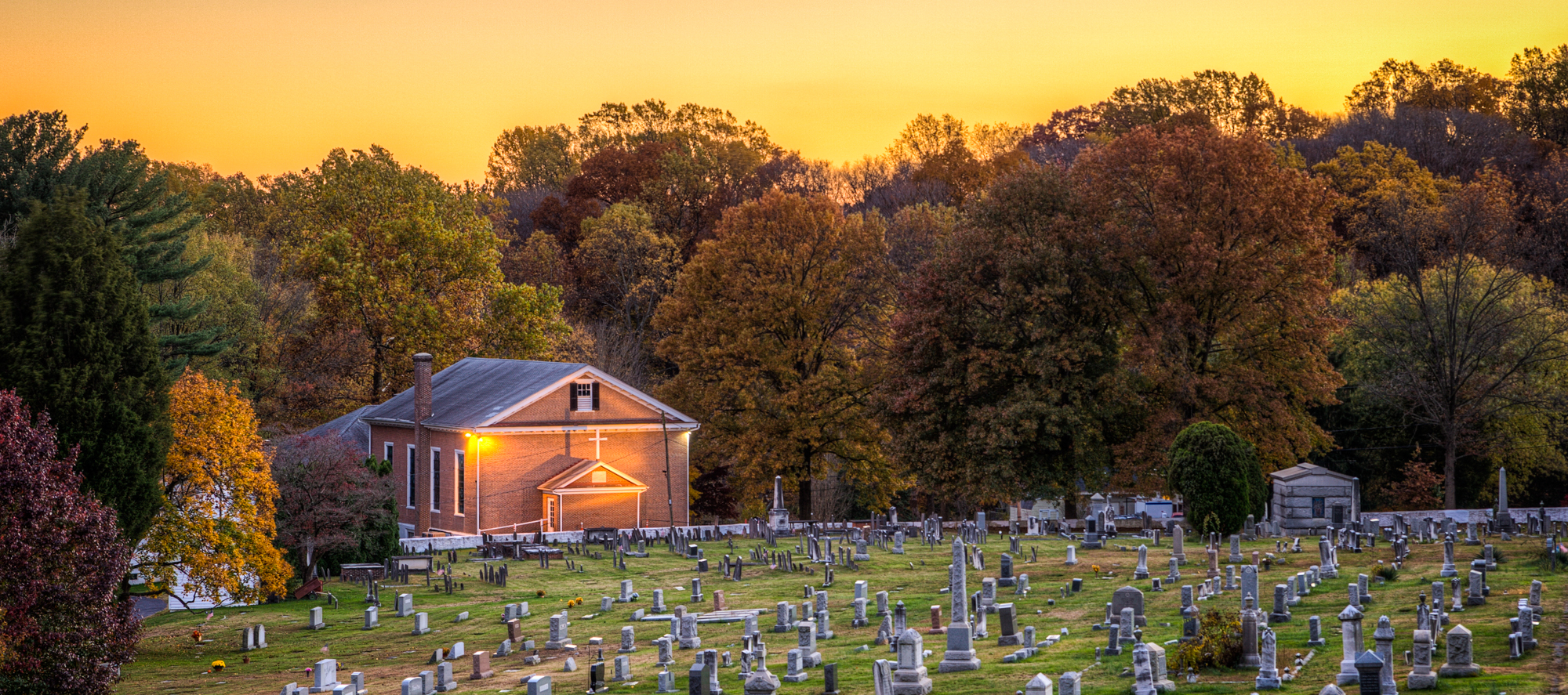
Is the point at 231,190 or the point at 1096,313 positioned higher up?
the point at 231,190

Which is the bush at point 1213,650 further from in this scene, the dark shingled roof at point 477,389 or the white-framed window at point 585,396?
the white-framed window at point 585,396

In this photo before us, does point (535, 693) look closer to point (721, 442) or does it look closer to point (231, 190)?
point (721, 442)

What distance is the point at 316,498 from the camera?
3481cm

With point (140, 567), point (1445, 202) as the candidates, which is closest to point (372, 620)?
point (140, 567)

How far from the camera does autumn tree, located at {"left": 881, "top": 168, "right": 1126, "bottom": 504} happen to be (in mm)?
41312

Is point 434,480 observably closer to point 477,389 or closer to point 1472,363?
point 477,389

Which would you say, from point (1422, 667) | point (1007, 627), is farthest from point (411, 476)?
point (1422, 667)

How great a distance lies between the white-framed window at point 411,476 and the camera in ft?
164

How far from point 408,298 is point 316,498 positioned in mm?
23057

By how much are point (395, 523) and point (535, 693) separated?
2214 cm

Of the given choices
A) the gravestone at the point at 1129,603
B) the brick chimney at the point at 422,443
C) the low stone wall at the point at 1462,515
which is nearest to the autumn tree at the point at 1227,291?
the low stone wall at the point at 1462,515

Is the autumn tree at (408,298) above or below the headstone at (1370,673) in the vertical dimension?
above

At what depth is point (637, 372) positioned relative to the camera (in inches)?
2623

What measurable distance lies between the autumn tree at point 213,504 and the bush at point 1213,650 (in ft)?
62.7
